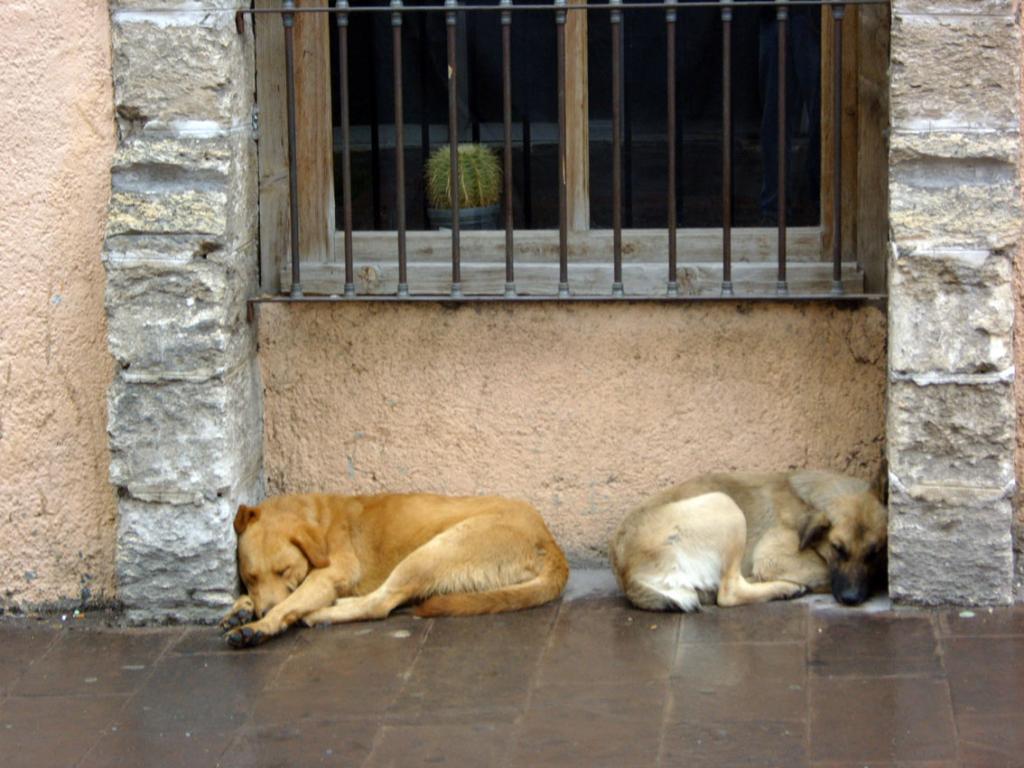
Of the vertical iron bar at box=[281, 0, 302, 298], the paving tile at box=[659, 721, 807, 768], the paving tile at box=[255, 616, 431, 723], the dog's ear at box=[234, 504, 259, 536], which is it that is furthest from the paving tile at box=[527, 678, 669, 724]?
the vertical iron bar at box=[281, 0, 302, 298]

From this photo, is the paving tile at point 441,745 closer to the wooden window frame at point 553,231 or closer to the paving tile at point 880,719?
the paving tile at point 880,719

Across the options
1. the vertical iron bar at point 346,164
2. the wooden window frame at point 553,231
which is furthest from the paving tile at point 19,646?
the vertical iron bar at point 346,164

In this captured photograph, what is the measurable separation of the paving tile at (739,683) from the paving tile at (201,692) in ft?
4.56

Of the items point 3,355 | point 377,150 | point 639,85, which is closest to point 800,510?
point 639,85

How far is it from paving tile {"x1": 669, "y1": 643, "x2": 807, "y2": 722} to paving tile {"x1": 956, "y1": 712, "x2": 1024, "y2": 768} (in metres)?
0.49

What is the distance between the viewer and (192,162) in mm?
5777

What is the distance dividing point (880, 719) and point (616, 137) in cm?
238

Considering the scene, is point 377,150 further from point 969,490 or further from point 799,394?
point 969,490

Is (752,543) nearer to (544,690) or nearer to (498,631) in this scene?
(498,631)

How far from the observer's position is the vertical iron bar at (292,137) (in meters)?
5.96

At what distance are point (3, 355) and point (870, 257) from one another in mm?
3335

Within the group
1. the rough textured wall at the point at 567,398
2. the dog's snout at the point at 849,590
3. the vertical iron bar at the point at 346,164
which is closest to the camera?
the dog's snout at the point at 849,590

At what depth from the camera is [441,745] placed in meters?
4.82

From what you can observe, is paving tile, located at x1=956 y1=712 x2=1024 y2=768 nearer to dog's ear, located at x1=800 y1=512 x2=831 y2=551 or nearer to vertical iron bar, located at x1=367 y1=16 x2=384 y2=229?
dog's ear, located at x1=800 y1=512 x2=831 y2=551
